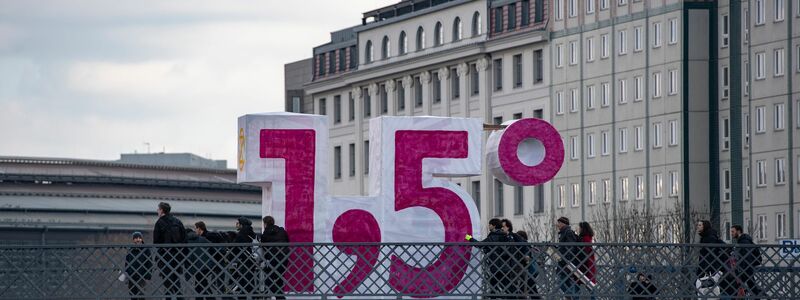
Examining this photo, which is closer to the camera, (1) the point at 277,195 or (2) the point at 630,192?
(1) the point at 277,195

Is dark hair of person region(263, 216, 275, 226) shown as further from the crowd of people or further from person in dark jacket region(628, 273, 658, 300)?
person in dark jacket region(628, 273, 658, 300)

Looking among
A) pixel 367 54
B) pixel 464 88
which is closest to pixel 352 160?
pixel 367 54

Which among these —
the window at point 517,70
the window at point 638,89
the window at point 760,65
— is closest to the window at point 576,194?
the window at point 517,70

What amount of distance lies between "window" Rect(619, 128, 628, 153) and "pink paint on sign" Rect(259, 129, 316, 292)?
83.6 metres

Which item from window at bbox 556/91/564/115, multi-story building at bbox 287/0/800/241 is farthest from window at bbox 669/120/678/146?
window at bbox 556/91/564/115

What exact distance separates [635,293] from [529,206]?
9683cm

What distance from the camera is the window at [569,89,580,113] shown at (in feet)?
447

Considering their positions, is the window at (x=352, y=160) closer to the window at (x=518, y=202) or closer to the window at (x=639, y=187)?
the window at (x=518, y=202)

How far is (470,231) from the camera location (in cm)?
5044

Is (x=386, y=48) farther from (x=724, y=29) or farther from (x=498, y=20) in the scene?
(x=724, y=29)

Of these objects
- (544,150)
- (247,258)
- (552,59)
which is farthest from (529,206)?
(247,258)

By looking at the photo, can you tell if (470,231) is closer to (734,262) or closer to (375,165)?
(375,165)

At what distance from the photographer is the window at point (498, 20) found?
141625mm

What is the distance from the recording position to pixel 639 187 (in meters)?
131
